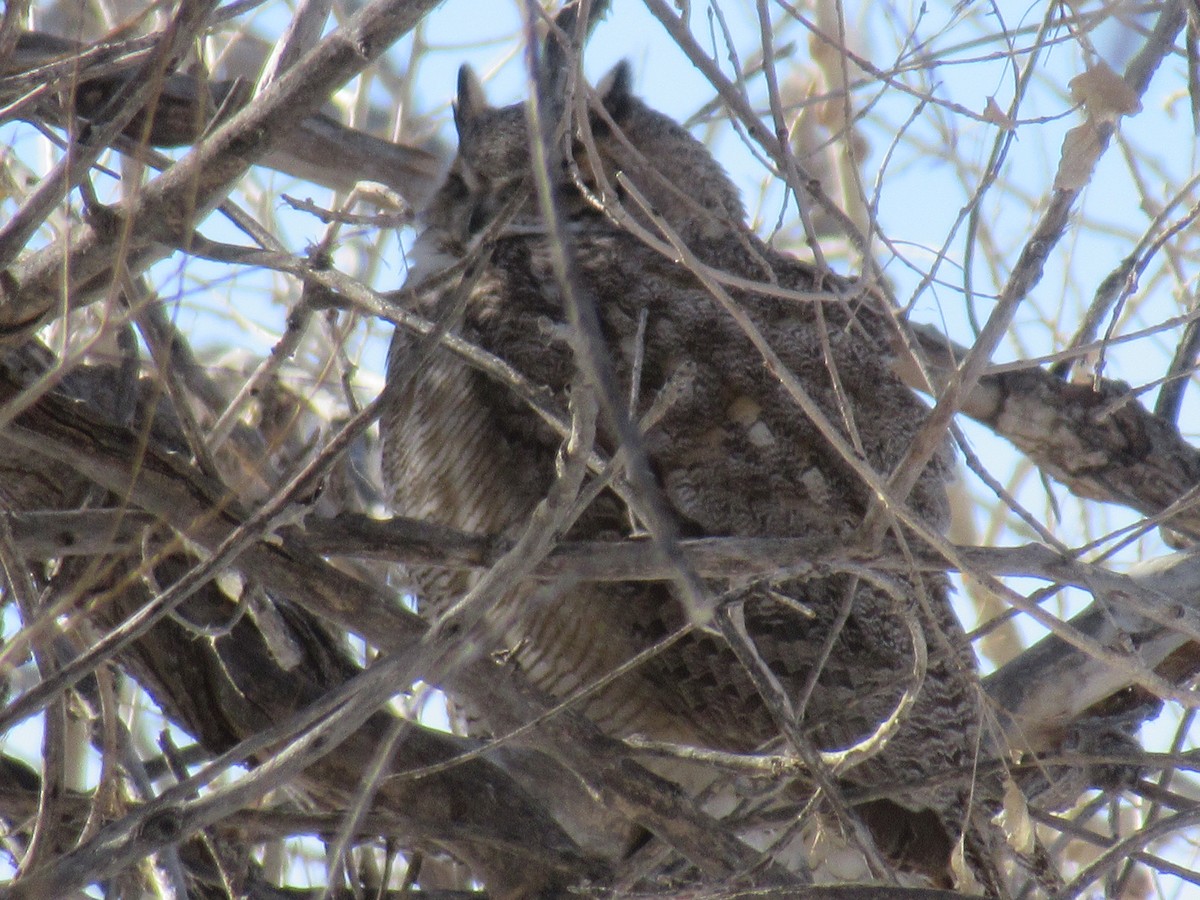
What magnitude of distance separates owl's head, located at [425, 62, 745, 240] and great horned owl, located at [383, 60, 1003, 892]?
0.23m

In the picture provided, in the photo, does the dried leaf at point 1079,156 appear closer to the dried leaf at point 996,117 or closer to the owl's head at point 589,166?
the dried leaf at point 996,117

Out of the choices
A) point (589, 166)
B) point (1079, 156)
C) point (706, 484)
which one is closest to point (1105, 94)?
point (1079, 156)

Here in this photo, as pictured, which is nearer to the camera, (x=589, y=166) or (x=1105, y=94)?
(x=1105, y=94)

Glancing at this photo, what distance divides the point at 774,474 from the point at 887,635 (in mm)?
340

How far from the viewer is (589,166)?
9.60ft

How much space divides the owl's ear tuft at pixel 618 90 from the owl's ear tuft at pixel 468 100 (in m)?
0.30

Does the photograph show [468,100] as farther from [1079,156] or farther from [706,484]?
[1079,156]

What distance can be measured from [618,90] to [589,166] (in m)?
0.45

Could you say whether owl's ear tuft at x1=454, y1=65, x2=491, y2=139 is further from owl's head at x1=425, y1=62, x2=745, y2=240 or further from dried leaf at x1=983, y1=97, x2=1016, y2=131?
dried leaf at x1=983, y1=97, x2=1016, y2=131

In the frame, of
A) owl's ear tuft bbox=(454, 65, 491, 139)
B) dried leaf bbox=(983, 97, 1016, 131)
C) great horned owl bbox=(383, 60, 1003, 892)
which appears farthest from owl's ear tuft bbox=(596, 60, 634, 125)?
dried leaf bbox=(983, 97, 1016, 131)

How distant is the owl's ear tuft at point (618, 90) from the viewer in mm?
3227

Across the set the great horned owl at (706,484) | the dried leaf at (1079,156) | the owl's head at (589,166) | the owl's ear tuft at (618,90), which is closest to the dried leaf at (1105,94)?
the dried leaf at (1079,156)

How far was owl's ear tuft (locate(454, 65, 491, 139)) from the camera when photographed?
3.17m

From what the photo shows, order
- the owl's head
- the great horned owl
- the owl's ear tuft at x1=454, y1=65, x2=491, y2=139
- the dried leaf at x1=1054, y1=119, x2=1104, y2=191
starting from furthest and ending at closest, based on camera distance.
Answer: the owl's ear tuft at x1=454, y1=65, x2=491, y2=139, the owl's head, the great horned owl, the dried leaf at x1=1054, y1=119, x2=1104, y2=191
